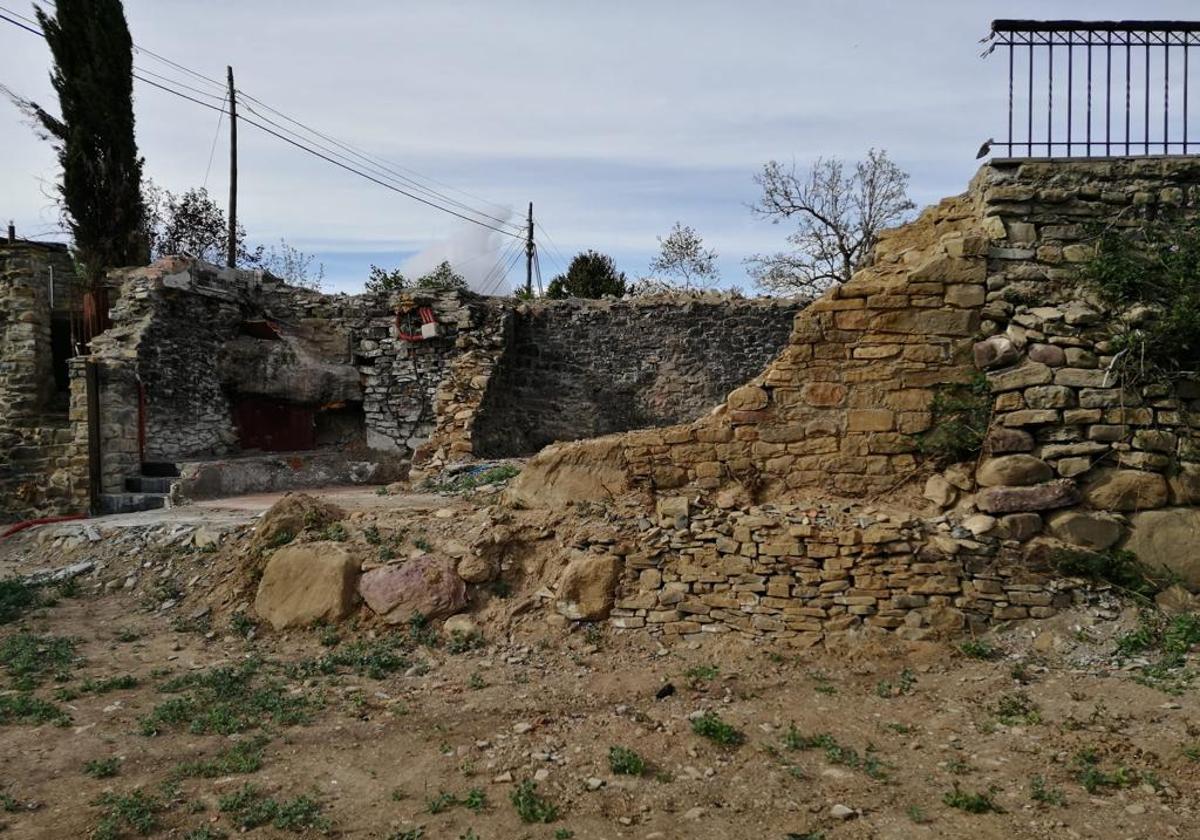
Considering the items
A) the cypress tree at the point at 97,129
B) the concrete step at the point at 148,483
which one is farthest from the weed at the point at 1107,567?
the cypress tree at the point at 97,129

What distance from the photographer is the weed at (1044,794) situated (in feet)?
10.7

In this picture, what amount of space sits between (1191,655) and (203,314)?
12.3 meters

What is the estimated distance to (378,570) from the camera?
5887 mm

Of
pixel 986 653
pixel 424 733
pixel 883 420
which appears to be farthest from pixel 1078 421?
pixel 424 733

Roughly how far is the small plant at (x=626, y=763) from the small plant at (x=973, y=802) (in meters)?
1.39

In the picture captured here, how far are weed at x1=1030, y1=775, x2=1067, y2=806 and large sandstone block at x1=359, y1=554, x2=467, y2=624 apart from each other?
3.77m

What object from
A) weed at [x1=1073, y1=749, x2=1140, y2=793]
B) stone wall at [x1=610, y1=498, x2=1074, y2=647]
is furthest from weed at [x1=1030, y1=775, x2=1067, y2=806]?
stone wall at [x1=610, y1=498, x2=1074, y2=647]

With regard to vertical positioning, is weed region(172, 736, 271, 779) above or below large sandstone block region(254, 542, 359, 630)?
below

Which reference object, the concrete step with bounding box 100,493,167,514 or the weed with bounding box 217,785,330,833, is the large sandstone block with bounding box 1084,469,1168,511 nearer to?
the weed with bounding box 217,785,330,833

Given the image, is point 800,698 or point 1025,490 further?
point 1025,490

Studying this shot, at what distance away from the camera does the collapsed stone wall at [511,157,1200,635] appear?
493 cm

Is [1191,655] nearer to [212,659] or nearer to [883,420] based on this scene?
[883,420]

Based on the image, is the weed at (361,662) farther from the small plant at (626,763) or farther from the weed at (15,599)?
the weed at (15,599)

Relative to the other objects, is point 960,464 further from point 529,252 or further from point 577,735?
point 529,252
